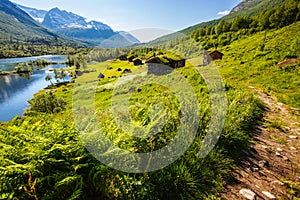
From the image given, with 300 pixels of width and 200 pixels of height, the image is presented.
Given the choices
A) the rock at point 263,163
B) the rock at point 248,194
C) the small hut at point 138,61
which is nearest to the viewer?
the rock at point 248,194

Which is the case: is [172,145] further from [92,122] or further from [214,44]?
[214,44]

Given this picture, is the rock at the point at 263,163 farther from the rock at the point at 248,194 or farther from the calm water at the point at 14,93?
the calm water at the point at 14,93

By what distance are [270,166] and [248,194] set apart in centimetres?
136

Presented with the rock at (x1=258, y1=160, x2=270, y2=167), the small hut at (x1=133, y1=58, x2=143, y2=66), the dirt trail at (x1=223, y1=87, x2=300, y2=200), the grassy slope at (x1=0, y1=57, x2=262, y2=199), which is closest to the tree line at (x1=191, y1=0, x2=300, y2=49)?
the small hut at (x1=133, y1=58, x2=143, y2=66)

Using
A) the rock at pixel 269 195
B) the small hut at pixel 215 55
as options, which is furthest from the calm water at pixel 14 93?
the rock at pixel 269 195

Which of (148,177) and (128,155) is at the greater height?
(128,155)

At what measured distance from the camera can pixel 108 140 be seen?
10.2 feet

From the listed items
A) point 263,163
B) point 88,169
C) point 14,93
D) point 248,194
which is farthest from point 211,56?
point 14,93

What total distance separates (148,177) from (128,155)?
1.59 ft

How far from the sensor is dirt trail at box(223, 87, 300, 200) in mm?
3322

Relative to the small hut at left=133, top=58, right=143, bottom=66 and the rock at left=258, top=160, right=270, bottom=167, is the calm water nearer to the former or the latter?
the small hut at left=133, top=58, right=143, bottom=66

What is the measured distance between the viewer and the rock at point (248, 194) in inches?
124

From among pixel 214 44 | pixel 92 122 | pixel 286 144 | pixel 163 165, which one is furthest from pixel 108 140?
pixel 214 44

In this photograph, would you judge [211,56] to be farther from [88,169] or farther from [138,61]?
[88,169]
